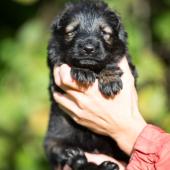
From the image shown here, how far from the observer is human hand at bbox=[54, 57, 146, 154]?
4.35 m

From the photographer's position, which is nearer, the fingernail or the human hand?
the human hand

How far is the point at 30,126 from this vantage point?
25.3 feet

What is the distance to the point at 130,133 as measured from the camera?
14.2 feet

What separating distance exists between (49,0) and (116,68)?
399cm

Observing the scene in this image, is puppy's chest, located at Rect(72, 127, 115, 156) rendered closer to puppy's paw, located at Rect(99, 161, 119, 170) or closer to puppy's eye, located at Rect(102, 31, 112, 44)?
puppy's paw, located at Rect(99, 161, 119, 170)

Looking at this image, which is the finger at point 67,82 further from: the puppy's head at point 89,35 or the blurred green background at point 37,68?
the blurred green background at point 37,68

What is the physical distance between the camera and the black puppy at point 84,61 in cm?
443

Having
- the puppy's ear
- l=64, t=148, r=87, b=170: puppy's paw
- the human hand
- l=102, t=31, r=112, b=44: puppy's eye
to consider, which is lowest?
l=64, t=148, r=87, b=170: puppy's paw

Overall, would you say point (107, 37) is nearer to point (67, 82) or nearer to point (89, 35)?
point (89, 35)

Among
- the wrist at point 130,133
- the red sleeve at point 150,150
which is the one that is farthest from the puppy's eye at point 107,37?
the red sleeve at point 150,150

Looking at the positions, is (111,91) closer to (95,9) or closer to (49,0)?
(95,9)

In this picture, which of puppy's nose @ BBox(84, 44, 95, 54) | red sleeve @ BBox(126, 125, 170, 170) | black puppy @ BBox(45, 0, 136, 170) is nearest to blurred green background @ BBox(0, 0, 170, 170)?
black puppy @ BBox(45, 0, 136, 170)

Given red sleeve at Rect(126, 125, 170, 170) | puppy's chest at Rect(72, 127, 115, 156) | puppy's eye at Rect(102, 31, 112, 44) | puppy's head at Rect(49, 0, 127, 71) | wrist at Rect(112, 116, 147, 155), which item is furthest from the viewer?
puppy's chest at Rect(72, 127, 115, 156)

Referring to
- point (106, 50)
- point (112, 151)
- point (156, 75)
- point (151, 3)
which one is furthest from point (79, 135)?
point (151, 3)
